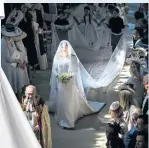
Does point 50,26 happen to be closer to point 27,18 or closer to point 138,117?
point 27,18

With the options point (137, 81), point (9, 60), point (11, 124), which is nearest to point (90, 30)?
point (9, 60)

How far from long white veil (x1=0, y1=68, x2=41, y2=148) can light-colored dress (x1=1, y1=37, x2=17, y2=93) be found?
3469 millimetres

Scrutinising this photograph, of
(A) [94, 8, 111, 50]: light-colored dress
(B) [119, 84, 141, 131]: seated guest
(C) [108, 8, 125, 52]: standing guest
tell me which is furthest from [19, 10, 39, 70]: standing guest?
(B) [119, 84, 141, 131]: seated guest

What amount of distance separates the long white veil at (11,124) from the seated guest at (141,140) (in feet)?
4.13

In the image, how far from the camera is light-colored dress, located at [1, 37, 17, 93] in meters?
6.75

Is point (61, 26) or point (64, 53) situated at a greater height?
point (64, 53)

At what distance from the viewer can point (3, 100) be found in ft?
10.8

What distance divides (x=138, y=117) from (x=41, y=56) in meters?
4.51

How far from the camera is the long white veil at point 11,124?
3.28 meters

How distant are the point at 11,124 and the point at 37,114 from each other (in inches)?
57.6

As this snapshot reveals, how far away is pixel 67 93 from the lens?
21.6 ft

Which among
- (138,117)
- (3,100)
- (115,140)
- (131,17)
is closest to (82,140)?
(115,140)

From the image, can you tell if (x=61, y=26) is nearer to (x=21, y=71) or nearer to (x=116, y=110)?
(x=21, y=71)

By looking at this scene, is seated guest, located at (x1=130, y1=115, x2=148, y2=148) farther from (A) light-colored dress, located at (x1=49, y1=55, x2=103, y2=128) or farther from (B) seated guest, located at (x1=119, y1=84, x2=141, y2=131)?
(A) light-colored dress, located at (x1=49, y1=55, x2=103, y2=128)
